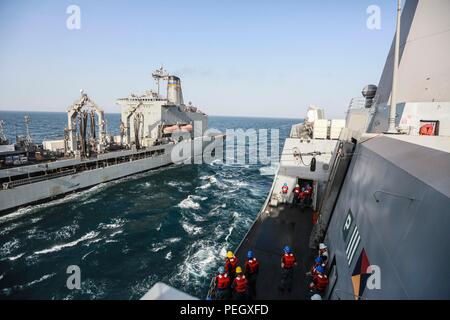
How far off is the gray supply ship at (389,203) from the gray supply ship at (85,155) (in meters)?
18.9

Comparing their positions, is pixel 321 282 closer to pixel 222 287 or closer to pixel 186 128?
pixel 222 287

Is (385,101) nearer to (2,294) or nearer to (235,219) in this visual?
(235,219)

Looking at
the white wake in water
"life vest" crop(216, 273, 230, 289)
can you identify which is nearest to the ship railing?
the white wake in water

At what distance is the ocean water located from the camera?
35.7 feet

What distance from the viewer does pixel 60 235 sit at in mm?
15227

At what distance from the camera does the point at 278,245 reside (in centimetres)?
1066

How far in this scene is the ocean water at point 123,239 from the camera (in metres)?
10.9

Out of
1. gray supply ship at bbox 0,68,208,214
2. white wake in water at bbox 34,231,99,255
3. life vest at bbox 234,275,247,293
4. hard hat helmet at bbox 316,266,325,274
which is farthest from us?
gray supply ship at bbox 0,68,208,214

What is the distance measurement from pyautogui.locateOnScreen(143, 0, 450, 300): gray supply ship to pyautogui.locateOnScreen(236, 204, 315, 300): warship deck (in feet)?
0.14

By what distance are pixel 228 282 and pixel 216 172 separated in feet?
85.2

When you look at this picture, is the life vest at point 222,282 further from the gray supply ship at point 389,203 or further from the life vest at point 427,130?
the life vest at point 427,130

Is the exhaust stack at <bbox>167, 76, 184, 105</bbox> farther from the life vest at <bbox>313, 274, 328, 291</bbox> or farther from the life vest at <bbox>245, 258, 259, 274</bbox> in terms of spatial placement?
the life vest at <bbox>313, 274, 328, 291</bbox>

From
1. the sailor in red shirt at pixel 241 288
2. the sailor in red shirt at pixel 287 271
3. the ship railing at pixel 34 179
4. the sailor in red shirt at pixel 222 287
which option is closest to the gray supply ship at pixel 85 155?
the ship railing at pixel 34 179
